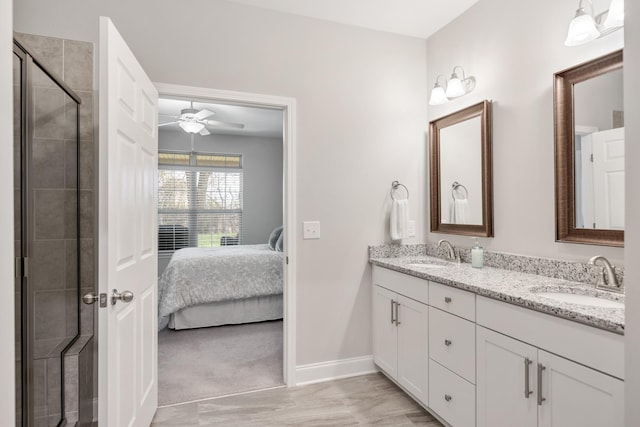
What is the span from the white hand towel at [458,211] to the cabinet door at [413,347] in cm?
73

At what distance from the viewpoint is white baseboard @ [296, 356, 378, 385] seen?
2627 mm

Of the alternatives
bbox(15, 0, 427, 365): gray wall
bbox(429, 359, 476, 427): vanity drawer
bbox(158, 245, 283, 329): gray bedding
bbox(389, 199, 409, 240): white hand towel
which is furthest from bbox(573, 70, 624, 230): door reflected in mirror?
bbox(158, 245, 283, 329): gray bedding

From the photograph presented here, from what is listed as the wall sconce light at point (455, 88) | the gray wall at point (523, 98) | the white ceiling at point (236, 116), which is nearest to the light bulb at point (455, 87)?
the wall sconce light at point (455, 88)

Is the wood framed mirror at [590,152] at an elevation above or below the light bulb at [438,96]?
below

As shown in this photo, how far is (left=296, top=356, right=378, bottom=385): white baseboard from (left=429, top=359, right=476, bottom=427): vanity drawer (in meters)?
0.75

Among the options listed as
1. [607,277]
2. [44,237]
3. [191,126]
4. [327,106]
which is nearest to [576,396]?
[607,277]

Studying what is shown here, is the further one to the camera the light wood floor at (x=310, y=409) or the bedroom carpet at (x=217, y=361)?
the bedroom carpet at (x=217, y=361)

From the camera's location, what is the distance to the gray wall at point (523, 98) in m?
1.94

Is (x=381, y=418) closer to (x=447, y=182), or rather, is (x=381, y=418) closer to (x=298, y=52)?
(x=447, y=182)

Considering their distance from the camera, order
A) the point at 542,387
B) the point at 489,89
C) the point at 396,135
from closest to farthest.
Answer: the point at 542,387 → the point at 489,89 → the point at 396,135

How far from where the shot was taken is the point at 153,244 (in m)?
2.19

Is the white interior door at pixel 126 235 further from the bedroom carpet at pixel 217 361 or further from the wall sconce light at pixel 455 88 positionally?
the wall sconce light at pixel 455 88

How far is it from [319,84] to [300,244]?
1177 mm

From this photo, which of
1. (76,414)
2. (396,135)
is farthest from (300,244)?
(76,414)
